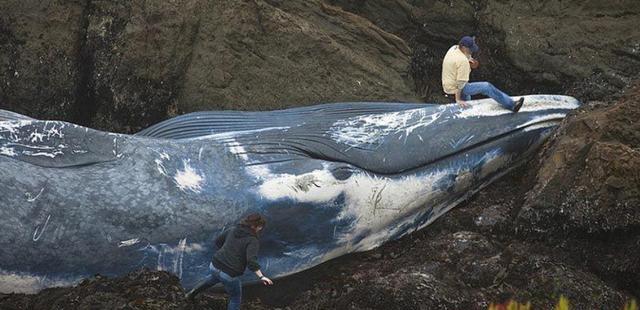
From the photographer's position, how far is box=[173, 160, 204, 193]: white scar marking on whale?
10914 mm

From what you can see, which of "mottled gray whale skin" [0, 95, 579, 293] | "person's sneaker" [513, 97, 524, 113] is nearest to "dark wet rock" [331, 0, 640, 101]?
"mottled gray whale skin" [0, 95, 579, 293]

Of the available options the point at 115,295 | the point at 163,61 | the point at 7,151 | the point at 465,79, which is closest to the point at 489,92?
the point at 465,79

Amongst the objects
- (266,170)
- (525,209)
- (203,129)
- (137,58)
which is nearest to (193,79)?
(137,58)

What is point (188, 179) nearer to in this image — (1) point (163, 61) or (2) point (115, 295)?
(2) point (115, 295)

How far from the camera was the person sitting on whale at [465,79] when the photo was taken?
12.2 meters

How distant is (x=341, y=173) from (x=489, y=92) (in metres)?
1.92

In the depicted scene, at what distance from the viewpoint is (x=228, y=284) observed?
9906 mm

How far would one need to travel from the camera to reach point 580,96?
13.2 metres

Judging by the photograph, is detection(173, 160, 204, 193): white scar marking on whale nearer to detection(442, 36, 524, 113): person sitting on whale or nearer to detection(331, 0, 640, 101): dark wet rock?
detection(442, 36, 524, 113): person sitting on whale

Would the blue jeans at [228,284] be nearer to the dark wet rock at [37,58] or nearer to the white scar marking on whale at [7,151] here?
the white scar marking on whale at [7,151]

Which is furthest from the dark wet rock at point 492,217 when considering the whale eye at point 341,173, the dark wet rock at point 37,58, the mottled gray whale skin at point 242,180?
the dark wet rock at point 37,58

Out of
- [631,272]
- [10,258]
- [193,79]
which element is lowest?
[631,272]

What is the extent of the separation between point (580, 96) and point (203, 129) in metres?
4.33

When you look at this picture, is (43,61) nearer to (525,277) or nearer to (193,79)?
(193,79)
